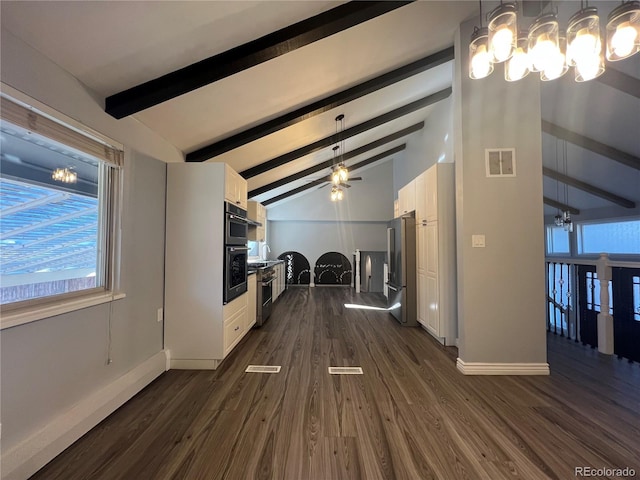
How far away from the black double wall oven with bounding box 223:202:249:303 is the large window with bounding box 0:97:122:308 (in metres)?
0.92

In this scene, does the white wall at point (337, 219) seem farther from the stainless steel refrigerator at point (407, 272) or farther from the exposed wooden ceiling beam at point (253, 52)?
the exposed wooden ceiling beam at point (253, 52)

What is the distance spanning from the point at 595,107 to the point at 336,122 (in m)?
4.32

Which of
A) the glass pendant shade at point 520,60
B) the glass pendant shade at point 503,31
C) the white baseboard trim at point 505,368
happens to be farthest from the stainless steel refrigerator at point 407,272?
the glass pendant shade at point 503,31

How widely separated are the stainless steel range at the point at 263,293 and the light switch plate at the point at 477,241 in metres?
2.83

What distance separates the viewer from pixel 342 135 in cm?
471

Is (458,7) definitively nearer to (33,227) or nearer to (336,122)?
(336,122)

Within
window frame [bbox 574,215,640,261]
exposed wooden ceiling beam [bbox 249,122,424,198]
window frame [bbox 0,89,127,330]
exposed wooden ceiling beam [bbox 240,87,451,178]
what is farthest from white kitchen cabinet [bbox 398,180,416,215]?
window frame [bbox 574,215,640,261]

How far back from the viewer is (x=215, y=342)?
256cm

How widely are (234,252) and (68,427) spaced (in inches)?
68.0

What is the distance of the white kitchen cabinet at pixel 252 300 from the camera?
3496mm

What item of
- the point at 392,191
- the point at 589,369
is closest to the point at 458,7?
the point at 589,369

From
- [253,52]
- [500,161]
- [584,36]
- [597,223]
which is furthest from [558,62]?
[597,223]

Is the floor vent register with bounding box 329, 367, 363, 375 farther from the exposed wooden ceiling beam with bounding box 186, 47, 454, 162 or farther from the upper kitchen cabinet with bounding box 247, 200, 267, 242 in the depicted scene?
the upper kitchen cabinet with bounding box 247, 200, 267, 242

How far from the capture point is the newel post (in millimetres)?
2842
